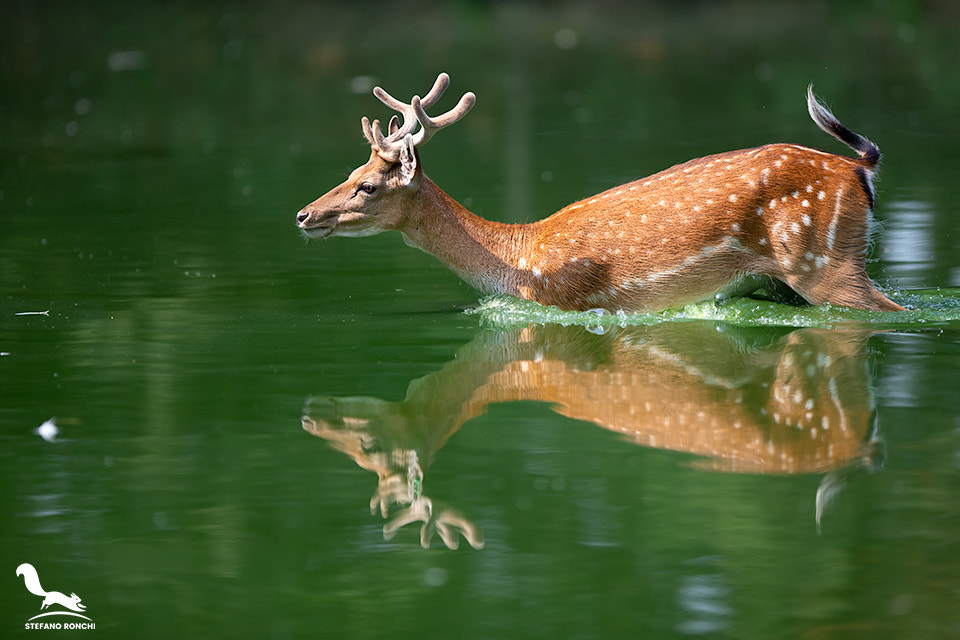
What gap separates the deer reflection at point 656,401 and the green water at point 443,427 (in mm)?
22

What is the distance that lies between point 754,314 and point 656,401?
226 cm

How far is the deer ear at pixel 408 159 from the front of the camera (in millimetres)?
9023

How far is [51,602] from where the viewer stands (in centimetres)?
480

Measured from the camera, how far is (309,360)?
26.7 ft

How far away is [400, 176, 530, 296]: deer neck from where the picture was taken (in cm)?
932

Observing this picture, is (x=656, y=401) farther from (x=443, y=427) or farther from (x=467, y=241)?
(x=467, y=241)

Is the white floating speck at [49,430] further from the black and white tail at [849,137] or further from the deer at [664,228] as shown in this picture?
the black and white tail at [849,137]

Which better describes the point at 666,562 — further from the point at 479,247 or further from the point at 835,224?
the point at 479,247

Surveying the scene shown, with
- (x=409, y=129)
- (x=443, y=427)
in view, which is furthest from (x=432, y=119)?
(x=443, y=427)

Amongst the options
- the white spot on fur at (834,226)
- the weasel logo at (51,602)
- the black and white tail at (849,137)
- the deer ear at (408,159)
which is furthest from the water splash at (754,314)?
the weasel logo at (51,602)

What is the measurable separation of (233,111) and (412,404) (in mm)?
15019

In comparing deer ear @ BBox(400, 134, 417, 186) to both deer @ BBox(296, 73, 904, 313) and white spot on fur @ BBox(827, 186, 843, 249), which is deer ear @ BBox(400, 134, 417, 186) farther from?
white spot on fur @ BBox(827, 186, 843, 249)

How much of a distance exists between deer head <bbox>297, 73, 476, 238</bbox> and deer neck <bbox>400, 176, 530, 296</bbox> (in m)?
0.18

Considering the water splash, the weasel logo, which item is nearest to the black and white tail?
the water splash
